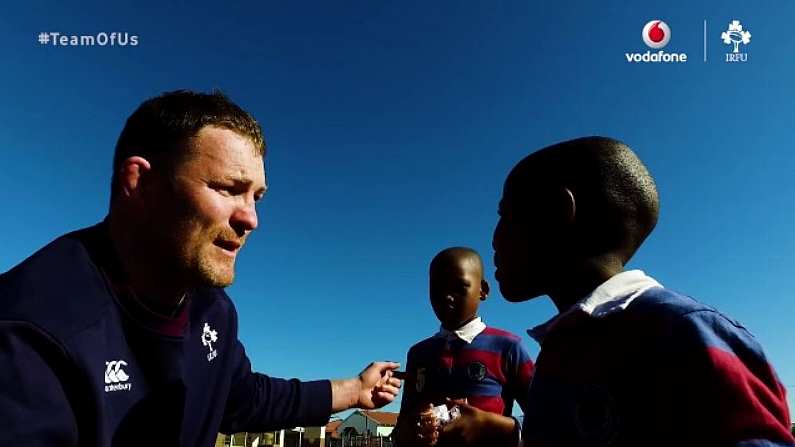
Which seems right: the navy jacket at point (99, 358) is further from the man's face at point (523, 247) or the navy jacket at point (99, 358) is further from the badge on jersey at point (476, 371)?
the badge on jersey at point (476, 371)

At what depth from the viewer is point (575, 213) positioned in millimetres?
2311

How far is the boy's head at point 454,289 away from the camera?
5355 millimetres

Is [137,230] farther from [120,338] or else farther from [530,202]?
[530,202]

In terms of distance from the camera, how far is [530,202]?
2.49m

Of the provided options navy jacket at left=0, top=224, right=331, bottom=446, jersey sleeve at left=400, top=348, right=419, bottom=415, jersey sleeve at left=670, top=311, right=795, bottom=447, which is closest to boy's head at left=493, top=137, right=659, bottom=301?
jersey sleeve at left=670, top=311, right=795, bottom=447

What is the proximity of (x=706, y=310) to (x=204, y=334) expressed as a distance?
2892 millimetres

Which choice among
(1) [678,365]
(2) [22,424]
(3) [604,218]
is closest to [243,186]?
(2) [22,424]

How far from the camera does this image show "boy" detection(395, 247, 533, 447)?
507cm

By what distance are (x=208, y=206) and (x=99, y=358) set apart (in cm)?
96

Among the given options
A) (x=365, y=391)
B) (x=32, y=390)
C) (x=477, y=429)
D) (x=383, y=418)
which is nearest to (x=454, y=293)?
(x=365, y=391)

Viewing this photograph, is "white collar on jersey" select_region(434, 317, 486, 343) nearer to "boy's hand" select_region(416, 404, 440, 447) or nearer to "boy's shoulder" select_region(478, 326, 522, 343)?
"boy's shoulder" select_region(478, 326, 522, 343)

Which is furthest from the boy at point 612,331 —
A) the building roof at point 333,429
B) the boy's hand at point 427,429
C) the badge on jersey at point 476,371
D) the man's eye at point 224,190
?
the building roof at point 333,429

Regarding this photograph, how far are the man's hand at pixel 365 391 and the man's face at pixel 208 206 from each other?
5.34 feet

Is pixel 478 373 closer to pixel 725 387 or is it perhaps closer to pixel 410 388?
pixel 410 388
